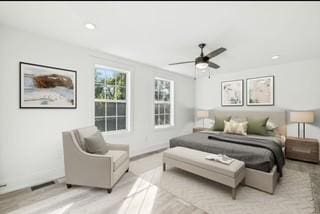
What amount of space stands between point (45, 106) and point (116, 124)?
1.59m

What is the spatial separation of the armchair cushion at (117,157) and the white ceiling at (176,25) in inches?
78.7

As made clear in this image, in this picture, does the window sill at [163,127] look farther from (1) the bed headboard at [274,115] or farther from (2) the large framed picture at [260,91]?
(2) the large framed picture at [260,91]

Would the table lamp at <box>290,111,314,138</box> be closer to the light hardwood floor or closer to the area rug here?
the area rug

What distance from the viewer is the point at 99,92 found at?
3627 mm

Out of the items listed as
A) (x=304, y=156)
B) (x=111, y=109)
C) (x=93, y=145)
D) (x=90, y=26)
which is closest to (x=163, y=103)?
(x=111, y=109)

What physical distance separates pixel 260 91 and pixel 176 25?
11.8ft

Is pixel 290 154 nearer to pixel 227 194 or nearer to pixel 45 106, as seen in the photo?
pixel 227 194

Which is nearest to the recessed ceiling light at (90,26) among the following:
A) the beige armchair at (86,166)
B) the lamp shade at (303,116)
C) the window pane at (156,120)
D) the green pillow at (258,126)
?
the beige armchair at (86,166)

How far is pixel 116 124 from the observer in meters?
3.94

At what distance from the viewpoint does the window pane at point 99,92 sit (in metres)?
3.57

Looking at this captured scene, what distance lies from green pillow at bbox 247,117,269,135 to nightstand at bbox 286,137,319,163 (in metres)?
0.60

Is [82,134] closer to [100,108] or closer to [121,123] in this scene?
[100,108]

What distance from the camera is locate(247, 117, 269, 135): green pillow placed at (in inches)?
151

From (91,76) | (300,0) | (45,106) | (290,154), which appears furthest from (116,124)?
(290,154)
